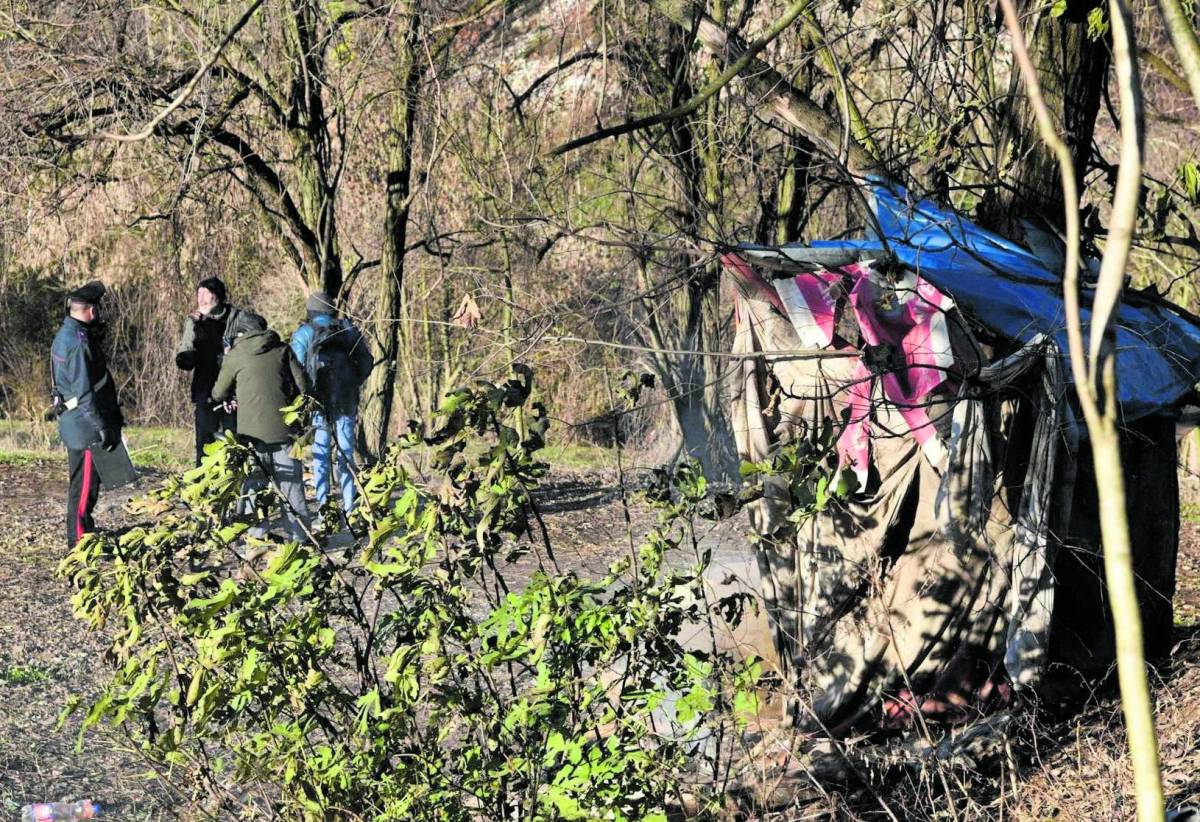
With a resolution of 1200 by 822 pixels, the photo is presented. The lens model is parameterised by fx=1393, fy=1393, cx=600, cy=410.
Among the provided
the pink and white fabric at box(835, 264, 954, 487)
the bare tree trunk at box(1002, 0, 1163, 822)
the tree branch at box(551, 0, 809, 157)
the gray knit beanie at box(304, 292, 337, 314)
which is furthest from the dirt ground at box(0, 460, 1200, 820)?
the gray knit beanie at box(304, 292, 337, 314)

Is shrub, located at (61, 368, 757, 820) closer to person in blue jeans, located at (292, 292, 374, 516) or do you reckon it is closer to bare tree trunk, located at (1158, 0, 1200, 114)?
bare tree trunk, located at (1158, 0, 1200, 114)

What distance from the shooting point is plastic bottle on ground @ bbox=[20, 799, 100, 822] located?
5.08 m

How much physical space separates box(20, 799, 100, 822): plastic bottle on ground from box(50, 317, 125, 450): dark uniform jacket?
4049mm

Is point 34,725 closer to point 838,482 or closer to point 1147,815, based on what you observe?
point 838,482

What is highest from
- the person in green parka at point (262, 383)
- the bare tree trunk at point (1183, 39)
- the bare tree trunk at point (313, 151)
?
the bare tree trunk at point (313, 151)

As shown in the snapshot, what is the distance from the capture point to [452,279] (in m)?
16.7

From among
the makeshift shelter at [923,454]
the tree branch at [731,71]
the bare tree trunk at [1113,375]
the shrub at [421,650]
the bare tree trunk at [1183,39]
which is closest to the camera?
the bare tree trunk at [1113,375]

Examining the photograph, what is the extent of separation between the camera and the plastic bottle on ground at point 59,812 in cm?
508

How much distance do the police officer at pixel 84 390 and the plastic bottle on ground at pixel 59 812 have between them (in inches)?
150

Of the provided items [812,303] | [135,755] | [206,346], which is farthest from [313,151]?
[135,755]

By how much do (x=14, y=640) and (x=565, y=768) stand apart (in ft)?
17.0

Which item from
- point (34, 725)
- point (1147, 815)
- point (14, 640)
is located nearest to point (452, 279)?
point (14, 640)

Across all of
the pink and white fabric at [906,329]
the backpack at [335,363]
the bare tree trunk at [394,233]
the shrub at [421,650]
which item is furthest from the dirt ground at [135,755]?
the bare tree trunk at [394,233]

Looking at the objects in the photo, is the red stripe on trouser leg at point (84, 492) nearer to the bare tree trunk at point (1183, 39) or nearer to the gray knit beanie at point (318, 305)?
the gray knit beanie at point (318, 305)
